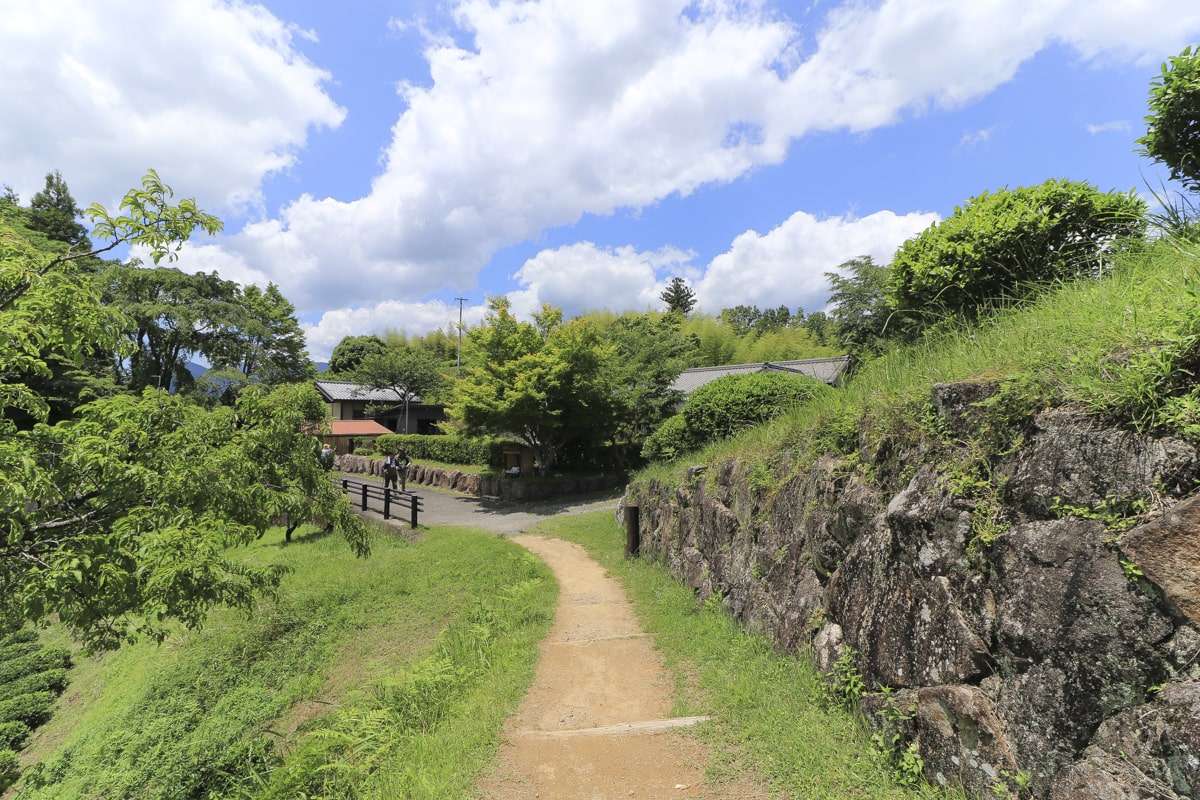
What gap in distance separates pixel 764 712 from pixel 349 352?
169 ft

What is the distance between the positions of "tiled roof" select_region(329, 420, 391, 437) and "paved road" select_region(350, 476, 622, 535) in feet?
55.0

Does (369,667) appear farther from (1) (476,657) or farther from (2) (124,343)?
(2) (124,343)

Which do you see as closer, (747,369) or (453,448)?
(453,448)

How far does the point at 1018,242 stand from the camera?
440cm

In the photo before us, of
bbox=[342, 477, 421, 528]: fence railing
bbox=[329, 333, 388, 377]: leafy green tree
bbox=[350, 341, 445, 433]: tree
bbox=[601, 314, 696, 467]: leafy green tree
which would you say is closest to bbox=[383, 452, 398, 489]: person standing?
bbox=[342, 477, 421, 528]: fence railing

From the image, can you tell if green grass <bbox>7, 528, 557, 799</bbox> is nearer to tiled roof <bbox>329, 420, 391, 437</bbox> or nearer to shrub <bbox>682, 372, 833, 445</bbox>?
shrub <bbox>682, 372, 833, 445</bbox>

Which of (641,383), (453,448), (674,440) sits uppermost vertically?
(641,383)

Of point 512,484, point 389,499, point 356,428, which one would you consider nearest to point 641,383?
point 512,484

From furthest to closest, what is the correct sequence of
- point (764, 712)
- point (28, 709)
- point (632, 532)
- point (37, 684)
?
point (632, 532) → point (37, 684) → point (28, 709) → point (764, 712)

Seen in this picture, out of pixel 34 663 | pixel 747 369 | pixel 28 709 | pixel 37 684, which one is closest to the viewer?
pixel 28 709

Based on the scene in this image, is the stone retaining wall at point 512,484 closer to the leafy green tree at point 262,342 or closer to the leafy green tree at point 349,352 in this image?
the leafy green tree at point 262,342

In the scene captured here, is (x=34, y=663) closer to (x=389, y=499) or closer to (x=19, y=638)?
(x=19, y=638)

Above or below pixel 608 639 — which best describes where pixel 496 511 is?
above

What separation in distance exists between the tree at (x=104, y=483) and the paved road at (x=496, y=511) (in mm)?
8899
